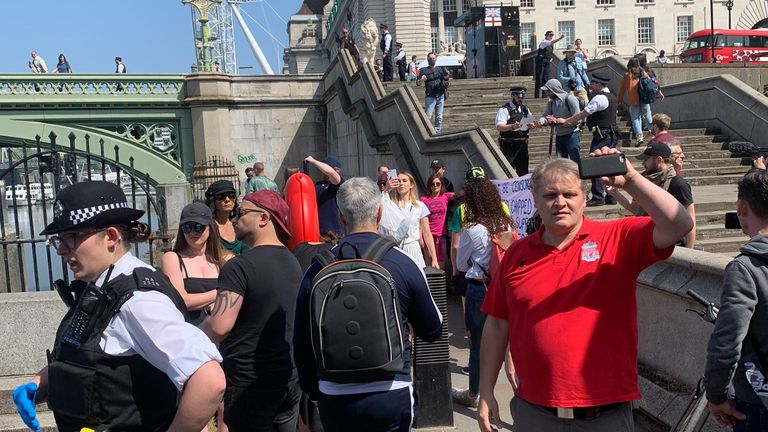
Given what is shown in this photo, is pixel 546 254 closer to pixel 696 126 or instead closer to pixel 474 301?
pixel 474 301

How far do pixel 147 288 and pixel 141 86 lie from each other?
24.7m

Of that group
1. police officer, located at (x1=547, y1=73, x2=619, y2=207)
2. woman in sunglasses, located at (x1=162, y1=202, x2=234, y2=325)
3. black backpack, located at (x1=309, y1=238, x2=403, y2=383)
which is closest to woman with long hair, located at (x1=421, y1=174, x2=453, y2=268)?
police officer, located at (x1=547, y1=73, x2=619, y2=207)

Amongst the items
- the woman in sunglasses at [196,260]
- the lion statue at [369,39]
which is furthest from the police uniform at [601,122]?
the lion statue at [369,39]

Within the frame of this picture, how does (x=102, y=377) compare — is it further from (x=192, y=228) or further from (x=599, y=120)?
(x=599, y=120)

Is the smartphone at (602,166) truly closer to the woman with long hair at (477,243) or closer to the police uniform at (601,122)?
the woman with long hair at (477,243)

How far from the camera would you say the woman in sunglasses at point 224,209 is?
6.08m

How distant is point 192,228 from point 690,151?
1014 cm

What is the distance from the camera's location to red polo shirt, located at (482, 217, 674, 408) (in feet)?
9.96

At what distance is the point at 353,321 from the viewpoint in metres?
3.25

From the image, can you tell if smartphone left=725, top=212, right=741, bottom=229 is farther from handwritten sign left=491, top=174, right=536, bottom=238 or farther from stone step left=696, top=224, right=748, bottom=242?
stone step left=696, top=224, right=748, bottom=242

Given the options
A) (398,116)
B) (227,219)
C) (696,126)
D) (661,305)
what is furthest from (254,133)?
(661,305)

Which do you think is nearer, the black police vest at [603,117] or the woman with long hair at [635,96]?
the black police vest at [603,117]

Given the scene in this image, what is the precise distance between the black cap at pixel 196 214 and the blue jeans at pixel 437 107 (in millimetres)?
10468

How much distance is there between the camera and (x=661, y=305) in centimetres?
538
